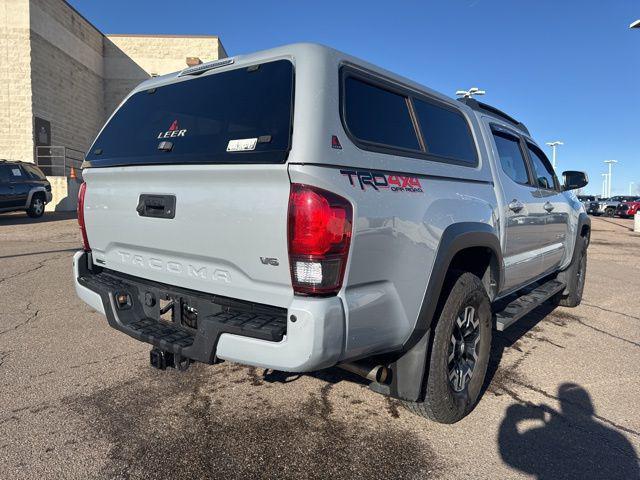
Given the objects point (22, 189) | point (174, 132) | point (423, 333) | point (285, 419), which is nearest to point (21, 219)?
point (22, 189)

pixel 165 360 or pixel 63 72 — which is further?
pixel 63 72

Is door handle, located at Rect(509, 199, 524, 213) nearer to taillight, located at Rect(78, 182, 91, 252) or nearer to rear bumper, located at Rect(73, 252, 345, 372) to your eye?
rear bumper, located at Rect(73, 252, 345, 372)

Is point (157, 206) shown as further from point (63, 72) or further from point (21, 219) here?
point (63, 72)

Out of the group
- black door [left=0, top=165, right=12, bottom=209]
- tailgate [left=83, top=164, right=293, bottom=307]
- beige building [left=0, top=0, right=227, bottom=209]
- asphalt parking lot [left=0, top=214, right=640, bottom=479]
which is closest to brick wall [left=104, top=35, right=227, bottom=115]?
beige building [left=0, top=0, right=227, bottom=209]

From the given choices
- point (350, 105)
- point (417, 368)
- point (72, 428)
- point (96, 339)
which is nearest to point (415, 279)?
point (417, 368)

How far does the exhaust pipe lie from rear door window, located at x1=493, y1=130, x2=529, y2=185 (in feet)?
6.99

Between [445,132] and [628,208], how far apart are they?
36507 millimetres

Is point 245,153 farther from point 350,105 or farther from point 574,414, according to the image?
point 574,414

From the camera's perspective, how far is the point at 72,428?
2.88 metres

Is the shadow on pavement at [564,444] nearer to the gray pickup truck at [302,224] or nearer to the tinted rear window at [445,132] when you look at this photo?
the gray pickup truck at [302,224]

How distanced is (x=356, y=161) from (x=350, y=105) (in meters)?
0.34

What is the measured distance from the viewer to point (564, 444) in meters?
2.87

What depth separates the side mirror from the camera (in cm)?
553

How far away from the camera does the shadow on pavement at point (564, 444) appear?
2605 millimetres
